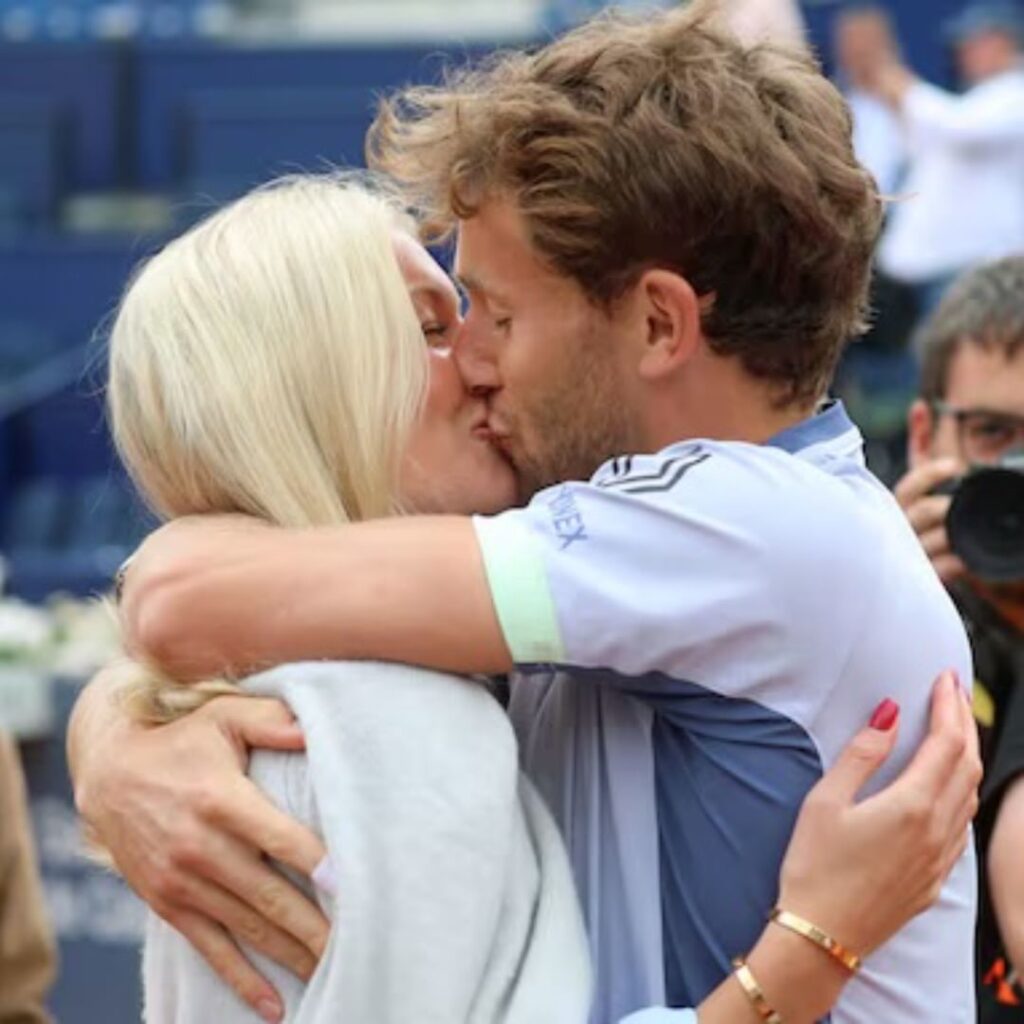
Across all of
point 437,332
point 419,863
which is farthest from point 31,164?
point 419,863

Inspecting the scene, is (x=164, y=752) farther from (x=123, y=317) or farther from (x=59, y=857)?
(x=59, y=857)

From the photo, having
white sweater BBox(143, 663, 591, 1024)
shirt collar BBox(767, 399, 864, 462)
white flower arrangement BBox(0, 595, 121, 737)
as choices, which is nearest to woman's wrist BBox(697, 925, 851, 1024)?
white sweater BBox(143, 663, 591, 1024)

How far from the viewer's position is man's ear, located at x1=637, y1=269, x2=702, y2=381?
81.7 inches

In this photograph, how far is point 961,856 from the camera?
215 centimetres

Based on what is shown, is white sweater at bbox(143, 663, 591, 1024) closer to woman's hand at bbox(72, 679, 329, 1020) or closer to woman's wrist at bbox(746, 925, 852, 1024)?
woman's hand at bbox(72, 679, 329, 1020)

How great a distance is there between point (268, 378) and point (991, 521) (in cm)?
101

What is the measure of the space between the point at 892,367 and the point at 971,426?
7045mm

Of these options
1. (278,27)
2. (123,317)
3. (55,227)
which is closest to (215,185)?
(55,227)

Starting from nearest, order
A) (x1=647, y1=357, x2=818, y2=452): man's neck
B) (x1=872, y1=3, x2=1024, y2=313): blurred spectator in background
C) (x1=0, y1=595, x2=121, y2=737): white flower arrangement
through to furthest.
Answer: (x1=647, y1=357, x2=818, y2=452): man's neck → (x1=0, y1=595, x2=121, y2=737): white flower arrangement → (x1=872, y1=3, x2=1024, y2=313): blurred spectator in background

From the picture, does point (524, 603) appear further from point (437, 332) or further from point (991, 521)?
point (991, 521)

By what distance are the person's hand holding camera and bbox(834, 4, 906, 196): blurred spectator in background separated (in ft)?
23.1

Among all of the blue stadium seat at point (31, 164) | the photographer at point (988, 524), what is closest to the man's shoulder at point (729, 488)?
the photographer at point (988, 524)

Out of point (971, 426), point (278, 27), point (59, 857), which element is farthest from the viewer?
point (278, 27)

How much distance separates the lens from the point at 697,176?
2041mm
